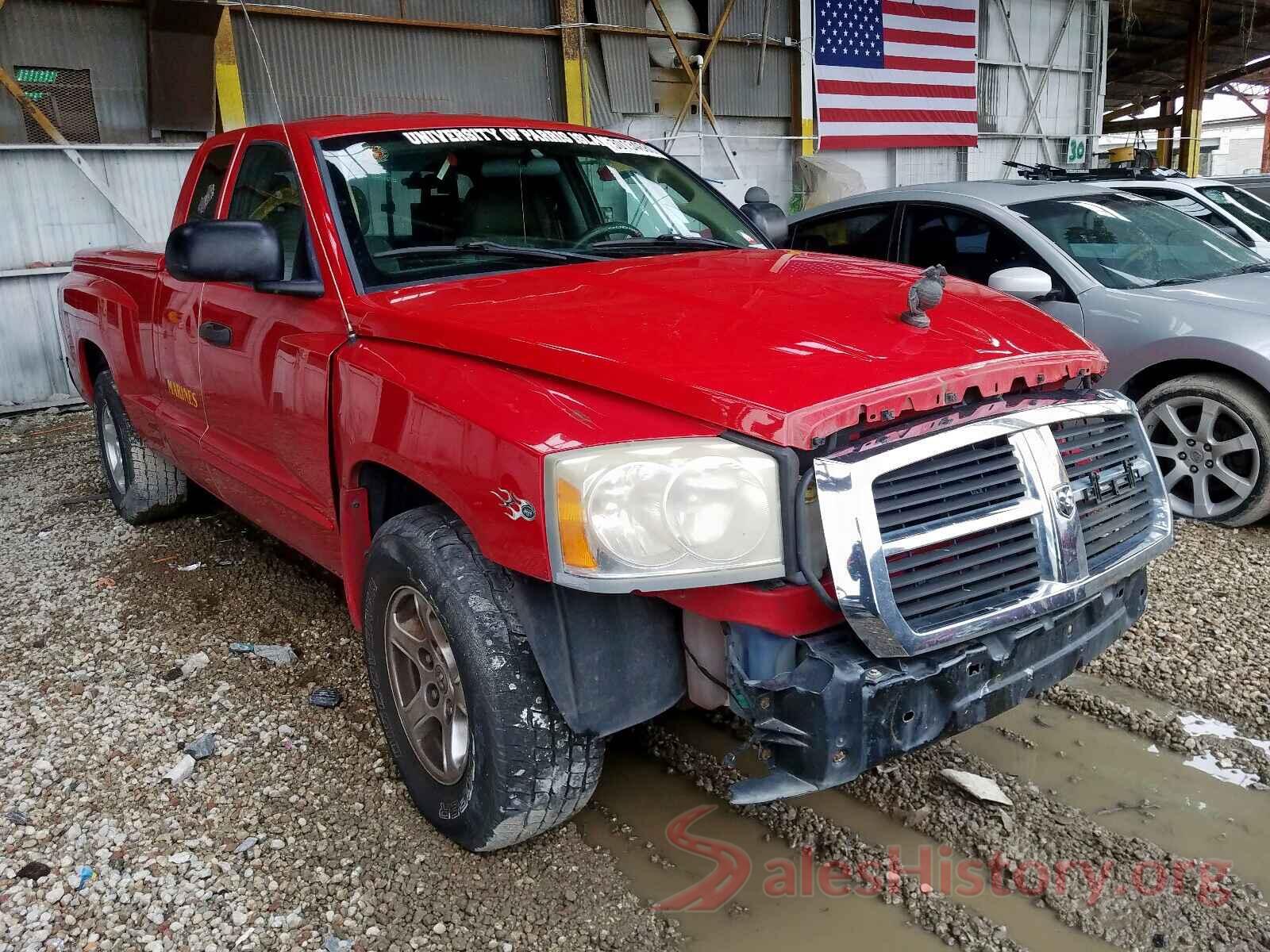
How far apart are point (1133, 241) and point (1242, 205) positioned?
2.47 meters

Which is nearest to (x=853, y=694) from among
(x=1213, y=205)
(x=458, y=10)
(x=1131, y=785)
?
(x=1131, y=785)

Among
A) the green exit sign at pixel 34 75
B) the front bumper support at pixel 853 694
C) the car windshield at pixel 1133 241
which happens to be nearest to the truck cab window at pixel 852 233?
the car windshield at pixel 1133 241

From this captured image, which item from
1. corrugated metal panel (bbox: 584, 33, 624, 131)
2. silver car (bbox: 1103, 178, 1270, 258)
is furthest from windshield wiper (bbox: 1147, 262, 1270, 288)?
corrugated metal panel (bbox: 584, 33, 624, 131)

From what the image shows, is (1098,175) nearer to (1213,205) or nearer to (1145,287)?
(1213,205)

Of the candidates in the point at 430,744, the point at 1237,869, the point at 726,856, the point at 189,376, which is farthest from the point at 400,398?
the point at 1237,869

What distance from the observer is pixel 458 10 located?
1003 cm

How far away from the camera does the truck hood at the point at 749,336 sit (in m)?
1.87

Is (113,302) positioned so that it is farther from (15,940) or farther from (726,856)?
(726,856)

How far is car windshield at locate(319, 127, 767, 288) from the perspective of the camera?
2828mm

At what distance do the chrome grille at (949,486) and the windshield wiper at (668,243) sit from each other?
4.79ft

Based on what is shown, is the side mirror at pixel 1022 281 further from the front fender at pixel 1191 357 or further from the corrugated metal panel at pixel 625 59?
the corrugated metal panel at pixel 625 59

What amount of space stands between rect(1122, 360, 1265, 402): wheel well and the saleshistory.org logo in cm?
281

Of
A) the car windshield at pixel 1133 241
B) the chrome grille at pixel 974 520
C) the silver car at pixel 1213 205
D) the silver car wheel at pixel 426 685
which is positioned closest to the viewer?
the chrome grille at pixel 974 520

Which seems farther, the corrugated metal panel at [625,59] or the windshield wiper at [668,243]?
the corrugated metal panel at [625,59]
